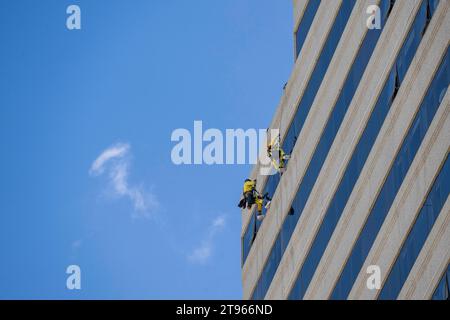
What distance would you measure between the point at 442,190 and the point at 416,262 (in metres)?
2.52

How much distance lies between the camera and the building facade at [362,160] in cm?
5816

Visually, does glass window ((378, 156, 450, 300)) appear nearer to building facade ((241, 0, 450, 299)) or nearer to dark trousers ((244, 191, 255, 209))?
building facade ((241, 0, 450, 299))

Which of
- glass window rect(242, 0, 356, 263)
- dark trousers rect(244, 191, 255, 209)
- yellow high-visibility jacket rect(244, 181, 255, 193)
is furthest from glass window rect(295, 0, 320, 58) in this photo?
dark trousers rect(244, 191, 255, 209)

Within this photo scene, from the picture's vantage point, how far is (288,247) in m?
70.1

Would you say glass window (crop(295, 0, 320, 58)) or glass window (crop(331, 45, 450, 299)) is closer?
glass window (crop(331, 45, 450, 299))

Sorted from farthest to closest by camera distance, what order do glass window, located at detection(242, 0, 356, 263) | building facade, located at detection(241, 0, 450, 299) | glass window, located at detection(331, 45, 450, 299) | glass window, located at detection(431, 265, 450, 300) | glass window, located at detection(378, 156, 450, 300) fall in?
1. glass window, located at detection(242, 0, 356, 263)
2. glass window, located at detection(331, 45, 450, 299)
3. building facade, located at detection(241, 0, 450, 299)
4. glass window, located at detection(378, 156, 450, 300)
5. glass window, located at detection(431, 265, 450, 300)

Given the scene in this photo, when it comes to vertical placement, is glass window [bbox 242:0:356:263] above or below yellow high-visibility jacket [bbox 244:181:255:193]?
above

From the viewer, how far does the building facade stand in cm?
5816

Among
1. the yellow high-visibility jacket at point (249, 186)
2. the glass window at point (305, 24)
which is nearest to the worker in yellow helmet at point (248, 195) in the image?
the yellow high-visibility jacket at point (249, 186)

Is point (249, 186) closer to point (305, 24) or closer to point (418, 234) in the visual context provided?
point (305, 24)

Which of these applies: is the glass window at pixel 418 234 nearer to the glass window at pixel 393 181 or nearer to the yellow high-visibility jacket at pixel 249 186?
the glass window at pixel 393 181
